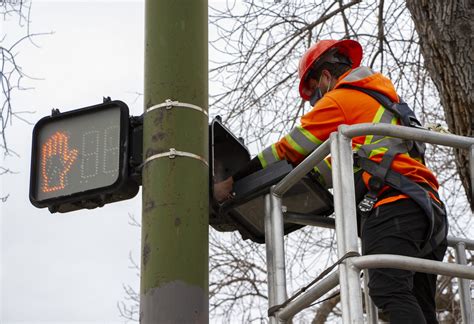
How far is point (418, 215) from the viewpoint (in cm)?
466

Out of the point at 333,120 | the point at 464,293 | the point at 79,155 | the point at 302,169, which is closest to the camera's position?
the point at 302,169

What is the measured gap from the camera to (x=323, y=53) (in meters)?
5.44

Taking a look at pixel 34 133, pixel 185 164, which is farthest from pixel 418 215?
pixel 34 133

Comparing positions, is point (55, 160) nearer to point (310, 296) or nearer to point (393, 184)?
point (310, 296)

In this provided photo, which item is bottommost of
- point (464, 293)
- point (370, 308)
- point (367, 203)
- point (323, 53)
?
point (370, 308)

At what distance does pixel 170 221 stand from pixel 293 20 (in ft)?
18.4

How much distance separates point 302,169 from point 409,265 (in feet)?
2.33

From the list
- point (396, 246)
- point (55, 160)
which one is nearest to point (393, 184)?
point (396, 246)

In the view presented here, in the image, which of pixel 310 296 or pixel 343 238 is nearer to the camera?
pixel 343 238

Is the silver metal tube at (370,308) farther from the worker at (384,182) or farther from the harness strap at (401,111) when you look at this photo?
the harness strap at (401,111)

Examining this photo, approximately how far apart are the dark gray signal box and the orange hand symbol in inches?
25.8

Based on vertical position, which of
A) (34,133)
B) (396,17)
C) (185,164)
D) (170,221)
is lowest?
(170,221)

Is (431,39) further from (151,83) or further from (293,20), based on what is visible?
(151,83)

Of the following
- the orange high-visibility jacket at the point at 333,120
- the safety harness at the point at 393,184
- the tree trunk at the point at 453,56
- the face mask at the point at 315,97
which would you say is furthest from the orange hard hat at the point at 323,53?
the tree trunk at the point at 453,56
